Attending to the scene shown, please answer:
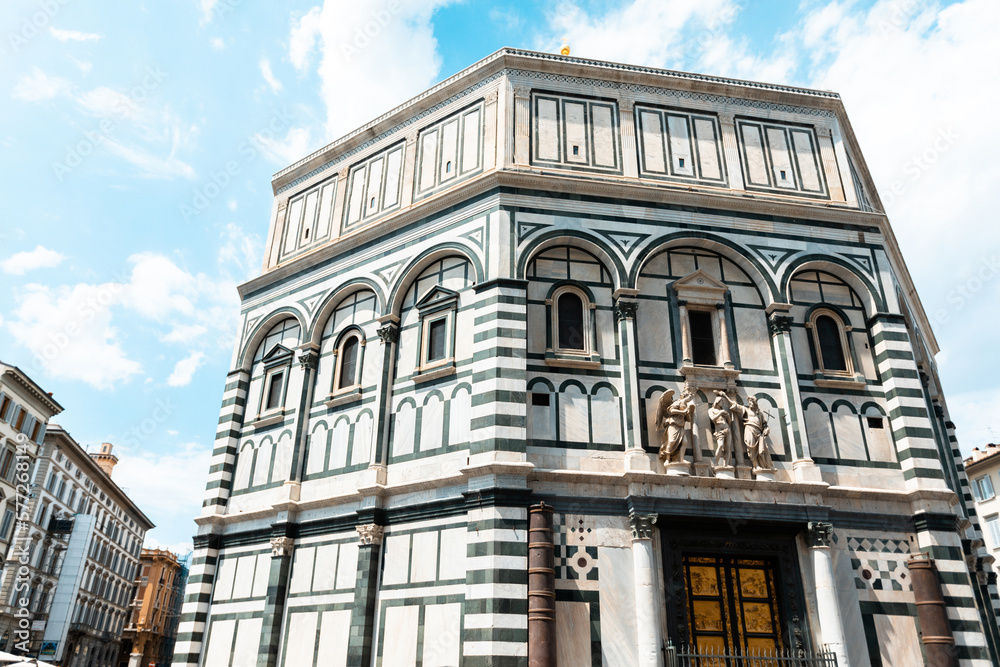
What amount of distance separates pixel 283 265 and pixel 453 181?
17.9 feet

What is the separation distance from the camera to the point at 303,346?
58.3ft

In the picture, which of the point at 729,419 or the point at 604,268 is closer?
the point at 729,419

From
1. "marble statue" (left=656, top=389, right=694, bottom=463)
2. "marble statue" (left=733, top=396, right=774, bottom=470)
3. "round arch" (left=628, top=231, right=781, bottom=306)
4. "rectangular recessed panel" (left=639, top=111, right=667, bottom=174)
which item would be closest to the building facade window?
"round arch" (left=628, top=231, right=781, bottom=306)

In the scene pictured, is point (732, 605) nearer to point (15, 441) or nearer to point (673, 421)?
point (673, 421)

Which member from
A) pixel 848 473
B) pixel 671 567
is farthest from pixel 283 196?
pixel 848 473

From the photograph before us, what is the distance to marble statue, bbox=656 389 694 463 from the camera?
1369 cm

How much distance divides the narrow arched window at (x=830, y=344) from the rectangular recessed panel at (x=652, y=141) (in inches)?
200

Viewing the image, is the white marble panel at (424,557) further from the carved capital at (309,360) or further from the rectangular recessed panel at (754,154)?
the rectangular recessed panel at (754,154)

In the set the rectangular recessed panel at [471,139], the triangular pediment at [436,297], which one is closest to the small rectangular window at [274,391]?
the triangular pediment at [436,297]

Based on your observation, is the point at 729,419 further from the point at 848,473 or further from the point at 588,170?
the point at 588,170

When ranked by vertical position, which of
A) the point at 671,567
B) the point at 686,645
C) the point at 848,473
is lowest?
the point at 686,645

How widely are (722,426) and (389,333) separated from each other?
24.6 ft

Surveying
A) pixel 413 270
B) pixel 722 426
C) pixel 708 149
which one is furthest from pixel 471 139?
pixel 722 426

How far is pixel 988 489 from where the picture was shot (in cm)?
3628
